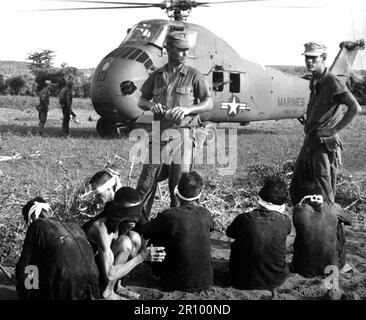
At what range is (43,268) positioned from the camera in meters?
3.68

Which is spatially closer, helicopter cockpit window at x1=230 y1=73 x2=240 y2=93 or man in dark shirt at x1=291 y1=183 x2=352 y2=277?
man in dark shirt at x1=291 y1=183 x2=352 y2=277

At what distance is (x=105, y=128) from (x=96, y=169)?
15.4 feet

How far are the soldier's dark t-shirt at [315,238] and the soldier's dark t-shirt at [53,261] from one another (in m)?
1.81

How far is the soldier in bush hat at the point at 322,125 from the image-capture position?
16.6ft

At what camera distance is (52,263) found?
3664 mm

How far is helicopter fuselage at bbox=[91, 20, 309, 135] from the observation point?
13188 mm

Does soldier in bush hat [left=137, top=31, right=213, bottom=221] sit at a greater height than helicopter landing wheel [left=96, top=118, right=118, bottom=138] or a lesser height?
greater

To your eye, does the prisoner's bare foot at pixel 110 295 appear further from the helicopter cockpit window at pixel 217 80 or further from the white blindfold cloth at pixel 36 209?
the helicopter cockpit window at pixel 217 80

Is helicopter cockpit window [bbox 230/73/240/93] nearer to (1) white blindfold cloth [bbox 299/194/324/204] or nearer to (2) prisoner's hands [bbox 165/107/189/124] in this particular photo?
(2) prisoner's hands [bbox 165/107/189/124]

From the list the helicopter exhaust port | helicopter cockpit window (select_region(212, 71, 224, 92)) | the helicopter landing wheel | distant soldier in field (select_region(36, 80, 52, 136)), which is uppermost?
helicopter cockpit window (select_region(212, 71, 224, 92))

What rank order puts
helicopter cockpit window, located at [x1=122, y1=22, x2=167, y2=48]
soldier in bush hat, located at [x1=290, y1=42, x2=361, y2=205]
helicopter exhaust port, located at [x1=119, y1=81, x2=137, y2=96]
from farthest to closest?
helicopter cockpit window, located at [x1=122, y1=22, x2=167, y2=48]
helicopter exhaust port, located at [x1=119, y1=81, x2=137, y2=96]
soldier in bush hat, located at [x1=290, y1=42, x2=361, y2=205]

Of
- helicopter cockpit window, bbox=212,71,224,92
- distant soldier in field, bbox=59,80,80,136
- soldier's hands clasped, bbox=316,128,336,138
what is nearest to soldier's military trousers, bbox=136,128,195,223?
soldier's hands clasped, bbox=316,128,336,138

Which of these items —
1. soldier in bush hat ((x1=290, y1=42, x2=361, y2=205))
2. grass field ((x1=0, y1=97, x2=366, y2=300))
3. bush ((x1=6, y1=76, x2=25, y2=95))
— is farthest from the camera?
bush ((x1=6, y1=76, x2=25, y2=95))

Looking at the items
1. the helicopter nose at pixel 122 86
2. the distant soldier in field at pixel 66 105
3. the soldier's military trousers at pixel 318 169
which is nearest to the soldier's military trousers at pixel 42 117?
the distant soldier in field at pixel 66 105
